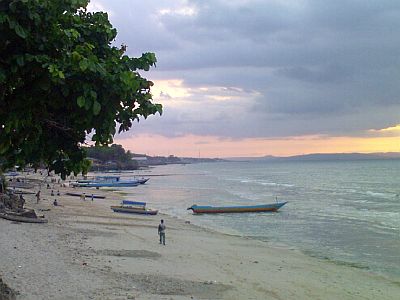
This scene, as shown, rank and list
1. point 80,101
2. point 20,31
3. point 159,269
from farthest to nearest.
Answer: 1. point 159,269
2. point 80,101
3. point 20,31

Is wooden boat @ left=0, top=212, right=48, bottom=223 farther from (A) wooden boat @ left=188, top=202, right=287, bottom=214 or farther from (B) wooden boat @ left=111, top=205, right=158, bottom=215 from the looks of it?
(A) wooden boat @ left=188, top=202, right=287, bottom=214

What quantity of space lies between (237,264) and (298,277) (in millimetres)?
2916

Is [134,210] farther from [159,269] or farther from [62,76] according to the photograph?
[62,76]

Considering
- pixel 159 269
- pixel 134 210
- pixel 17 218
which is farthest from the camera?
pixel 134 210

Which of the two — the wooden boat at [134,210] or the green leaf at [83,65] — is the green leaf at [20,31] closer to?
the green leaf at [83,65]

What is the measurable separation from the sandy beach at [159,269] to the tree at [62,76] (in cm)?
675

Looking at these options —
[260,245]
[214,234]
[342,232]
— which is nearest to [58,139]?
[260,245]

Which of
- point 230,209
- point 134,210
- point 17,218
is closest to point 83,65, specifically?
point 17,218

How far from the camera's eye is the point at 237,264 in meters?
18.9

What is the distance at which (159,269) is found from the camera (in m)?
16.1

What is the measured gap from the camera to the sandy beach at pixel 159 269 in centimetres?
1233

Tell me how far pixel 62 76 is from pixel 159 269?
13.0m

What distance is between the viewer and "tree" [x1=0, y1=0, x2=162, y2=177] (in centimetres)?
429

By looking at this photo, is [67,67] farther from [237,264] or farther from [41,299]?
[237,264]
